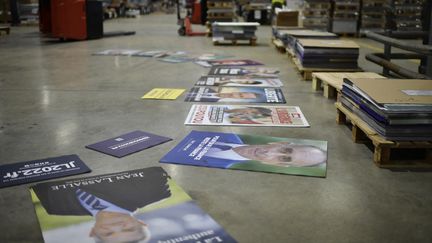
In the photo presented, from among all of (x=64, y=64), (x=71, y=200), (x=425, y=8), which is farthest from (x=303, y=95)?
(x=64, y=64)

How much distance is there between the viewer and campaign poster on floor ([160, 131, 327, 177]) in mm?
2402

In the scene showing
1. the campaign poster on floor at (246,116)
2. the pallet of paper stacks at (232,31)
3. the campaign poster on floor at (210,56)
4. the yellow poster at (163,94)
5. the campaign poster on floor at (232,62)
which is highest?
the pallet of paper stacks at (232,31)

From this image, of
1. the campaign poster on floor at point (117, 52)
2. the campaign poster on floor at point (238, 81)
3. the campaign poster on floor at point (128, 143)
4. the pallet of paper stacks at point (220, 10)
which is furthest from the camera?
the pallet of paper stacks at point (220, 10)

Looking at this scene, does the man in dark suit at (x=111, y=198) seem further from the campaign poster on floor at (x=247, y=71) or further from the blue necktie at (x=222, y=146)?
the campaign poster on floor at (x=247, y=71)

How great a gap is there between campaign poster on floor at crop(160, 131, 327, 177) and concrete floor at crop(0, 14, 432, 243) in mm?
71

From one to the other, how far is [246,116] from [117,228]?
6.23ft

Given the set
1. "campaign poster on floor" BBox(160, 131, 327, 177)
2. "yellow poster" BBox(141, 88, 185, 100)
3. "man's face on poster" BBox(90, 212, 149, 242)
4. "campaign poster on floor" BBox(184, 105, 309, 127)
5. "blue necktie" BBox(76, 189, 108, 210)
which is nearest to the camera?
"man's face on poster" BBox(90, 212, 149, 242)


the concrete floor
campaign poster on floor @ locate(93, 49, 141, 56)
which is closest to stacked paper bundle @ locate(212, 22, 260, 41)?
campaign poster on floor @ locate(93, 49, 141, 56)

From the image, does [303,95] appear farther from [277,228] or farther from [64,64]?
[64,64]

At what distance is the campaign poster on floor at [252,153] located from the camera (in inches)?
94.6

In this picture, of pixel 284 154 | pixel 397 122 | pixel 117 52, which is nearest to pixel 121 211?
pixel 284 154

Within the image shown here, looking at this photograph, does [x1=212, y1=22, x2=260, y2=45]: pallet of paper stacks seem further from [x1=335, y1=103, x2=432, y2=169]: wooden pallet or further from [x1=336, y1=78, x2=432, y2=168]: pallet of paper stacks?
[x1=335, y1=103, x2=432, y2=169]: wooden pallet

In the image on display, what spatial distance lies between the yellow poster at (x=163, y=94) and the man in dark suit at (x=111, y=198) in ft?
6.13

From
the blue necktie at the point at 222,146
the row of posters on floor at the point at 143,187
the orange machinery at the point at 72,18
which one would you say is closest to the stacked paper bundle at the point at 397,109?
the row of posters on floor at the point at 143,187
